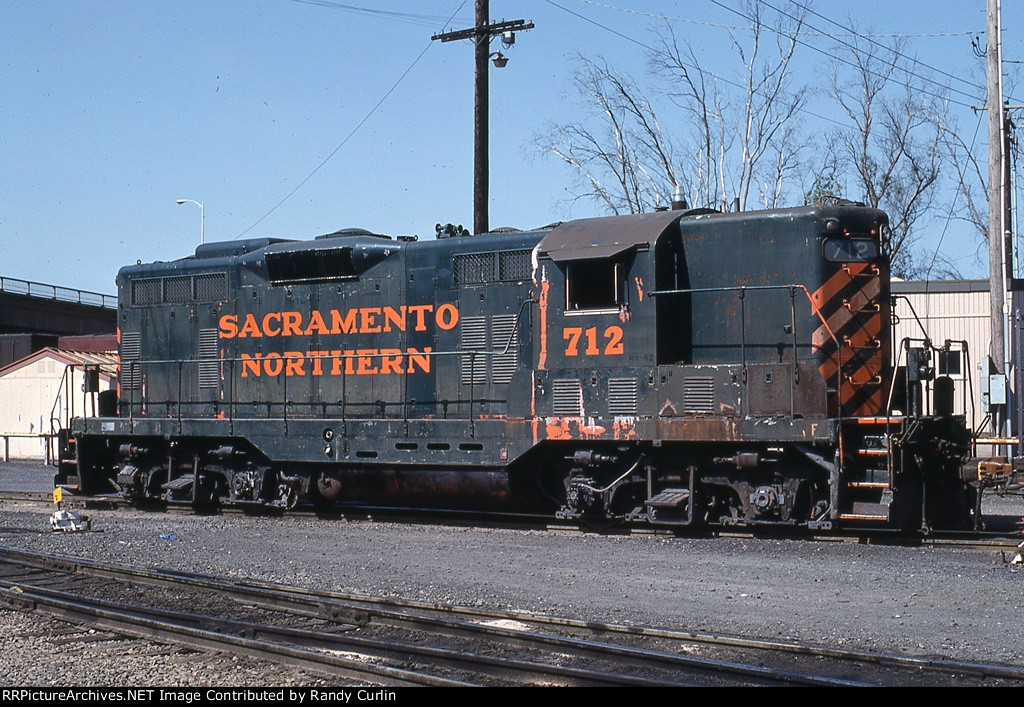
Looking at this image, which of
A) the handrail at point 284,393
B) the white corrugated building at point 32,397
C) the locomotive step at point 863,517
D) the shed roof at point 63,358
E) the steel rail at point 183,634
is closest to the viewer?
the steel rail at point 183,634

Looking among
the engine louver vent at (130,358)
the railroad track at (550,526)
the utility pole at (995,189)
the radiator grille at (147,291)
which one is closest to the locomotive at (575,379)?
the railroad track at (550,526)

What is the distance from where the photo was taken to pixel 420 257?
541 inches

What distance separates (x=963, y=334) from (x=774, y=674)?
1794cm

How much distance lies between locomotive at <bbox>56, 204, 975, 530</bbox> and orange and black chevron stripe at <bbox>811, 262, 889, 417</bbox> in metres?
A: 0.02

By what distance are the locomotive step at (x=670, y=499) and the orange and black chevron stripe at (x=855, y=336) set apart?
5.95ft

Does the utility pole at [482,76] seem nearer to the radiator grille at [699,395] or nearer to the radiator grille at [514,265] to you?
the radiator grille at [514,265]

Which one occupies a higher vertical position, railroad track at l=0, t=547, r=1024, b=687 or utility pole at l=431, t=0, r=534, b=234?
utility pole at l=431, t=0, r=534, b=234

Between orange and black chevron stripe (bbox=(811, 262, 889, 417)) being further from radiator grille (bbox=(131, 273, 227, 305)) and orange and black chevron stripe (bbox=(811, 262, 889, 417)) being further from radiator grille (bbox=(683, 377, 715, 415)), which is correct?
radiator grille (bbox=(131, 273, 227, 305))

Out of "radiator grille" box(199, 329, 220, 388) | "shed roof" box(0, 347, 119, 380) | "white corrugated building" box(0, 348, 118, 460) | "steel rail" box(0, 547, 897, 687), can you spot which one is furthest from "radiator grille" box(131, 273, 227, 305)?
"white corrugated building" box(0, 348, 118, 460)

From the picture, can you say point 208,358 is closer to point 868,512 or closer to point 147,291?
point 147,291

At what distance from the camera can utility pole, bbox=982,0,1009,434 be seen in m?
17.5

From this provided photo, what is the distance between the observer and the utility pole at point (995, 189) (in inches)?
691

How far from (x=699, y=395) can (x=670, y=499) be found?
1.12 m

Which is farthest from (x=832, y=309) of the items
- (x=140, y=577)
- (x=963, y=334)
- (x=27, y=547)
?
(x=963, y=334)
